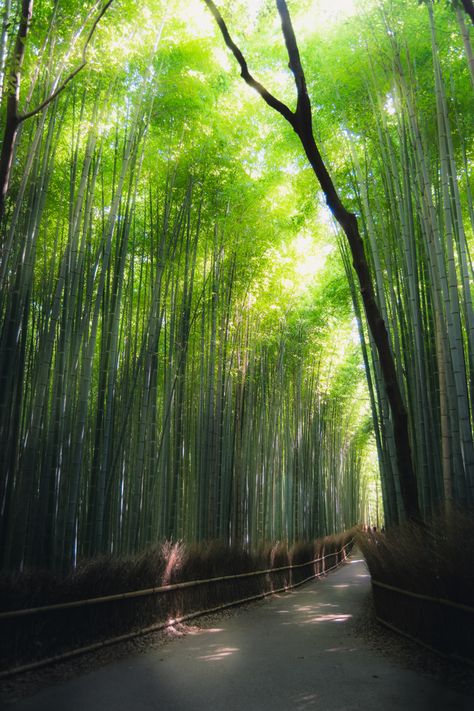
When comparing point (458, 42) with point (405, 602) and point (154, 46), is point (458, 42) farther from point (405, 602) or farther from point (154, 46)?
point (405, 602)

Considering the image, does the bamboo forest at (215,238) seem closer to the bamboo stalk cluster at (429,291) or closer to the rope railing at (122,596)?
the bamboo stalk cluster at (429,291)

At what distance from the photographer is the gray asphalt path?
232 centimetres

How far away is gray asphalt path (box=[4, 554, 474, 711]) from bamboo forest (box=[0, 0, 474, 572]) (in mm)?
905

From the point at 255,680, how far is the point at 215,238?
4.30 metres

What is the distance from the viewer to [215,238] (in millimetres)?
5902

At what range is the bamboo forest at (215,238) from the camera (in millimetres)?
3486

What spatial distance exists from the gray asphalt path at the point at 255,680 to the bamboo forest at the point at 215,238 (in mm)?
905

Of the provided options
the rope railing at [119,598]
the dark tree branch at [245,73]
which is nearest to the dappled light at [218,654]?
the rope railing at [119,598]

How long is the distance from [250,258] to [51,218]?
7.60ft

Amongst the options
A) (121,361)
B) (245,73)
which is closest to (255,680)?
(245,73)

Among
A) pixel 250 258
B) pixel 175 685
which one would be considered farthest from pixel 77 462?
pixel 250 258

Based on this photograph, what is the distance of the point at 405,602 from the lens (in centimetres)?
357

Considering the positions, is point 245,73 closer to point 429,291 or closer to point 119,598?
point 429,291

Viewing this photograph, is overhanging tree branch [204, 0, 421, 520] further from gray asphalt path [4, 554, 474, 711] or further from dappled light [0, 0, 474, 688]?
gray asphalt path [4, 554, 474, 711]
